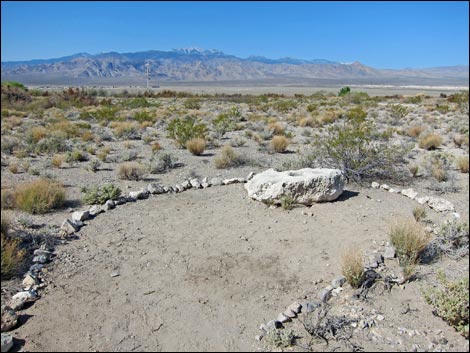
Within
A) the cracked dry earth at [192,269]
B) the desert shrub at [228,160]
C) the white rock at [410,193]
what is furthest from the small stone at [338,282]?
the desert shrub at [228,160]

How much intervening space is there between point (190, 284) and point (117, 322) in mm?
1141

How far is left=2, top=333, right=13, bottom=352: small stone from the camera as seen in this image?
13.2 ft

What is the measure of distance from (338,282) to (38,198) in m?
5.99

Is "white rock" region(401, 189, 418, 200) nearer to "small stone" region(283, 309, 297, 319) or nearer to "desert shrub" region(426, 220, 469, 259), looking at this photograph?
"desert shrub" region(426, 220, 469, 259)

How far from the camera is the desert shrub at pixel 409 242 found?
5.69 m

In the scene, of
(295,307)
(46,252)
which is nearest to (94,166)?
(46,252)

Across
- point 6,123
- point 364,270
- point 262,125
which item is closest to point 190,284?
point 364,270

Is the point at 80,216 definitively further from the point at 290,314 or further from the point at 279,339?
the point at 279,339

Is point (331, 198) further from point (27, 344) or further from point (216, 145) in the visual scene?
point (216, 145)

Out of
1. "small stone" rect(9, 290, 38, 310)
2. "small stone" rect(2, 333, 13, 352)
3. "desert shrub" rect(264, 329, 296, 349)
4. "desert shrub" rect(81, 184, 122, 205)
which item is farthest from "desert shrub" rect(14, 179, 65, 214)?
"desert shrub" rect(264, 329, 296, 349)

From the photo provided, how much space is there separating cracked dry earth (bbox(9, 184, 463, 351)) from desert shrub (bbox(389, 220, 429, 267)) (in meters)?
0.59

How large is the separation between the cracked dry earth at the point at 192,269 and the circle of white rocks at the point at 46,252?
144 mm

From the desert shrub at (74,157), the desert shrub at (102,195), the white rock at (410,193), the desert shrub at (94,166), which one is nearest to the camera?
the desert shrub at (102,195)

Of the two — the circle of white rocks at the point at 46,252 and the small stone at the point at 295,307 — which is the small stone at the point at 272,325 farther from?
the circle of white rocks at the point at 46,252
